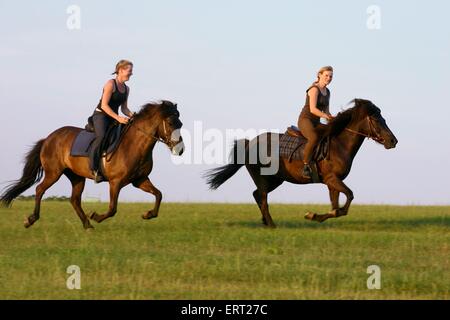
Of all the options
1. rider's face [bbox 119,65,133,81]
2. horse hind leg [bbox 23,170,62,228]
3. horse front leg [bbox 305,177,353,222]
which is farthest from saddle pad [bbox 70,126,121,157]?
horse front leg [bbox 305,177,353,222]

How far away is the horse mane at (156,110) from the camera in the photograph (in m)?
15.6

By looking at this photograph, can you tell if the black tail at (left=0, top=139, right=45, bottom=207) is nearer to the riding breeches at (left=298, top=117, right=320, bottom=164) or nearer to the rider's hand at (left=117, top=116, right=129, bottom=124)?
the rider's hand at (left=117, top=116, right=129, bottom=124)

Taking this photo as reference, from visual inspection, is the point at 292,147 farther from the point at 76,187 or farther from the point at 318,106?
the point at 76,187

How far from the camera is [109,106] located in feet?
51.9

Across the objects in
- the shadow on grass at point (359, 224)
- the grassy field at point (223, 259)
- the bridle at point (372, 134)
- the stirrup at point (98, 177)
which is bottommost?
the grassy field at point (223, 259)

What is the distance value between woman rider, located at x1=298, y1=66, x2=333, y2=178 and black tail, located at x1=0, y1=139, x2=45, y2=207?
212 inches

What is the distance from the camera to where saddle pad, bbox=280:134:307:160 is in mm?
16641

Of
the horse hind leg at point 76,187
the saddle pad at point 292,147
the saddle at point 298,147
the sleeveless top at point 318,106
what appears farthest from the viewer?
the horse hind leg at point 76,187

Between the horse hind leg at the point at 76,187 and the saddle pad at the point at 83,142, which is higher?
the saddle pad at the point at 83,142

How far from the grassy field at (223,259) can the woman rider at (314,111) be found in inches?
60.6

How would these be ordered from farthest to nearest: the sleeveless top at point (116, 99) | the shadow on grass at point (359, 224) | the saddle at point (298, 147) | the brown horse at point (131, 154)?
the shadow on grass at point (359, 224)
the saddle at point (298, 147)
the sleeveless top at point (116, 99)
the brown horse at point (131, 154)

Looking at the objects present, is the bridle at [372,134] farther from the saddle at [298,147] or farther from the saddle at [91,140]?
the saddle at [91,140]

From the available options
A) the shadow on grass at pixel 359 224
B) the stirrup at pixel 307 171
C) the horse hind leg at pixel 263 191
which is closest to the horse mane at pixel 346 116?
the stirrup at pixel 307 171
